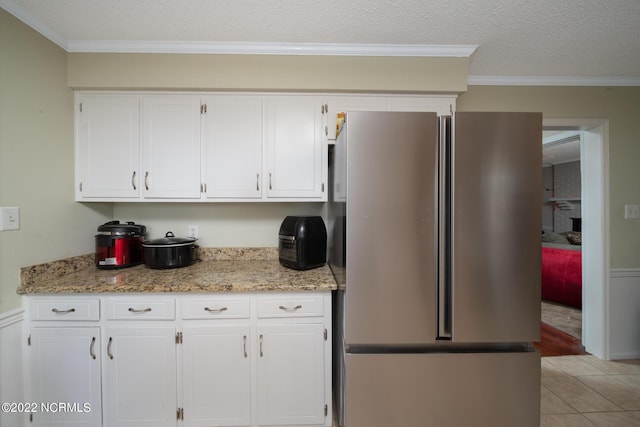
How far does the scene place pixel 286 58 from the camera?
1766mm

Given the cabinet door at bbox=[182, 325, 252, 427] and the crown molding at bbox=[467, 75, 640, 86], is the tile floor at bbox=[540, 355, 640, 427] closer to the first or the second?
the cabinet door at bbox=[182, 325, 252, 427]

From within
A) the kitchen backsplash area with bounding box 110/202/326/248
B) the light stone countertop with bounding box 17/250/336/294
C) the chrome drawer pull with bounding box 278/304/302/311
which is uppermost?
the kitchen backsplash area with bounding box 110/202/326/248

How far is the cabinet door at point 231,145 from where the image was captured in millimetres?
1790

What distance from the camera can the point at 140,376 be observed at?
143cm

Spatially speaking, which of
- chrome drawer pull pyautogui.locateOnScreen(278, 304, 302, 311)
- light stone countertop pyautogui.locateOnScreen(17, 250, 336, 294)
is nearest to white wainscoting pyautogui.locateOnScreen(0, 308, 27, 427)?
light stone countertop pyautogui.locateOnScreen(17, 250, 336, 294)

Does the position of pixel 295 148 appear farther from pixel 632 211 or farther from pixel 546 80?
pixel 632 211

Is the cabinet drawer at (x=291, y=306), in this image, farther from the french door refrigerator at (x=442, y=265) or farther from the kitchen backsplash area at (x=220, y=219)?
the kitchen backsplash area at (x=220, y=219)

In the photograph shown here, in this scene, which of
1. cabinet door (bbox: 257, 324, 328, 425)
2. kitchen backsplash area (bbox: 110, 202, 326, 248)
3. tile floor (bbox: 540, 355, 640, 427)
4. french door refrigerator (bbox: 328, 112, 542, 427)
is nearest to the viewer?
french door refrigerator (bbox: 328, 112, 542, 427)

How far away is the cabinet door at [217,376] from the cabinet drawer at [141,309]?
15cm

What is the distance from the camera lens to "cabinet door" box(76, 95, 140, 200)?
1.75 meters

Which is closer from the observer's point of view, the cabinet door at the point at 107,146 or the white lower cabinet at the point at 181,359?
the white lower cabinet at the point at 181,359

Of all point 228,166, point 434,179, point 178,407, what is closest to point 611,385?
point 434,179

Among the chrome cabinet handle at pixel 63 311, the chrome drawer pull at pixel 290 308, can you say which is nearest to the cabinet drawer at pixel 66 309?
the chrome cabinet handle at pixel 63 311

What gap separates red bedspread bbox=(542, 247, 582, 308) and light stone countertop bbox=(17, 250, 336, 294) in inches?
151
